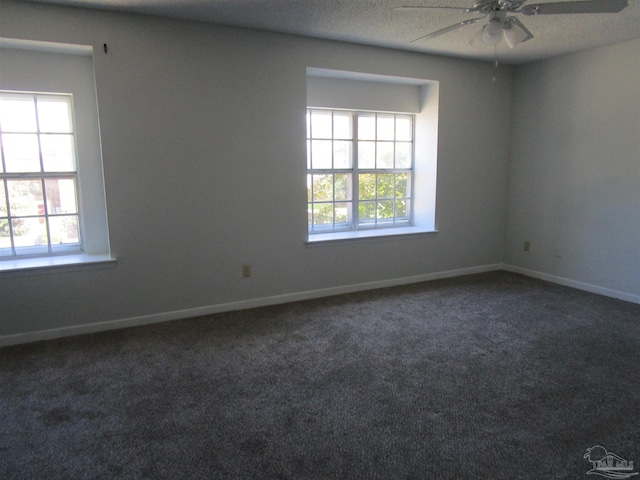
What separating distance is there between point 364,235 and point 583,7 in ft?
8.65

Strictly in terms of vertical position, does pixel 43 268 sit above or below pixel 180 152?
below

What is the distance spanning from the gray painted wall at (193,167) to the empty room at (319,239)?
18mm

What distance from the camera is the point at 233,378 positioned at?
8.43 ft

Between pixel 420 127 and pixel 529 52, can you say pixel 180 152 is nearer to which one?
pixel 420 127

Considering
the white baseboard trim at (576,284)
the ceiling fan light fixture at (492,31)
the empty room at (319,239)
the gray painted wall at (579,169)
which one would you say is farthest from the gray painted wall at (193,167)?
the white baseboard trim at (576,284)

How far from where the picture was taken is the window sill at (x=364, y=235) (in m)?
4.09

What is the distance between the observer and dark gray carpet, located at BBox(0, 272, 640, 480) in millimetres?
1847

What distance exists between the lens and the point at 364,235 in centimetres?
434

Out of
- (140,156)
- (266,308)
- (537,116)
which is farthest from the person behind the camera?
(537,116)

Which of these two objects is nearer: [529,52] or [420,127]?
[529,52]

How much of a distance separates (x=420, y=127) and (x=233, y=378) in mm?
3479

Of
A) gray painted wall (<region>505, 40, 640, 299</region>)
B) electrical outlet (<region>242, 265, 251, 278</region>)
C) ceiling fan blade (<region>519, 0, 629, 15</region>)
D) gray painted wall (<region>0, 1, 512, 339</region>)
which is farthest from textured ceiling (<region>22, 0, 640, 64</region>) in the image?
electrical outlet (<region>242, 265, 251, 278</region>)

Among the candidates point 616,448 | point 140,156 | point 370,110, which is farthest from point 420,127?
point 616,448

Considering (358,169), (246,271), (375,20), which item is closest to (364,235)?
(358,169)
